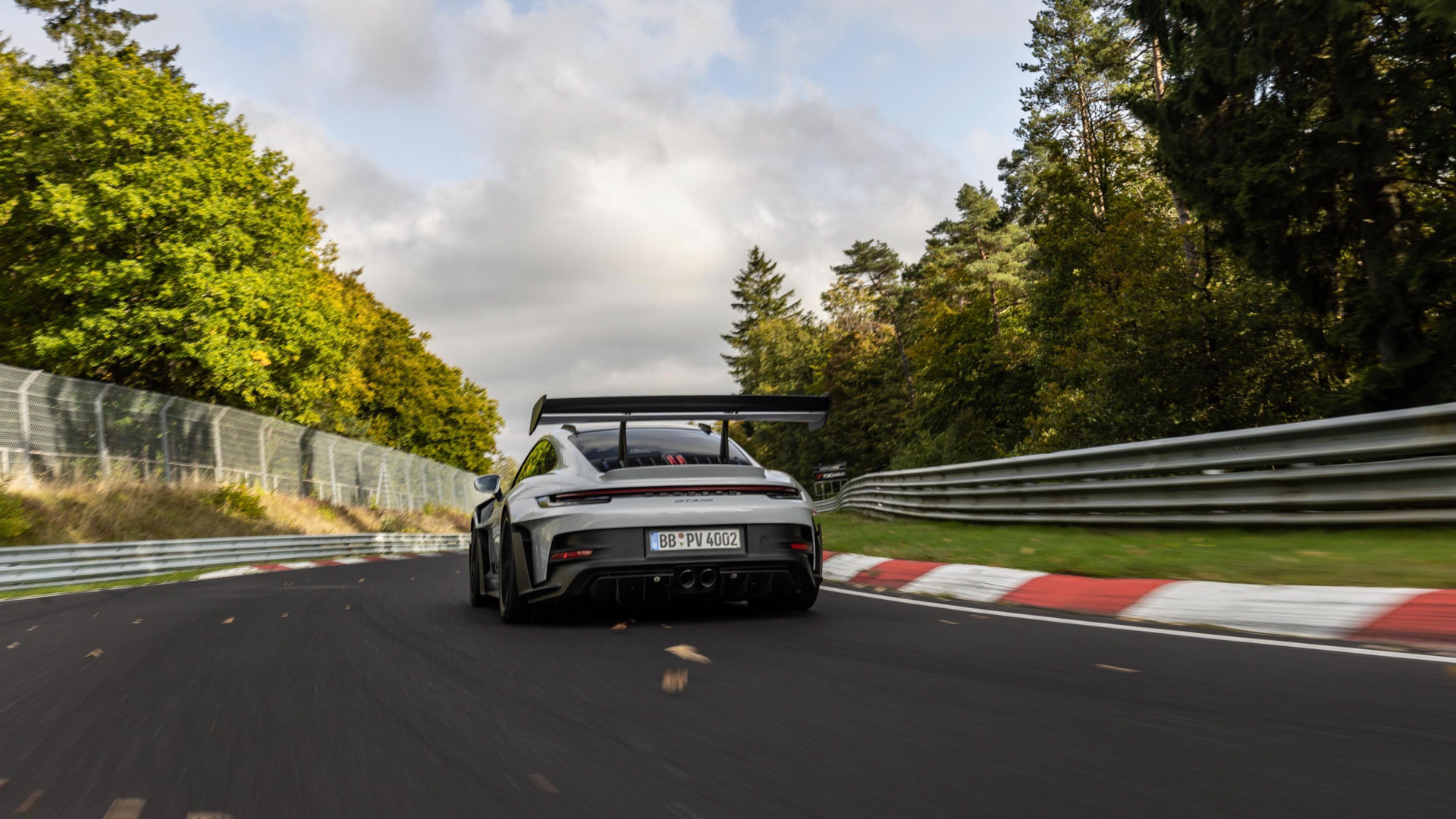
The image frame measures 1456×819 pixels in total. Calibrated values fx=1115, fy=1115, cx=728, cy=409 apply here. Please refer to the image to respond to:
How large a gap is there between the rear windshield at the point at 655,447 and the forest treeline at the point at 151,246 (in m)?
23.5

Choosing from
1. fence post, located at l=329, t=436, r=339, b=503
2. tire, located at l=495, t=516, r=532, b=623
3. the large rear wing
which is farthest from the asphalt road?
fence post, located at l=329, t=436, r=339, b=503

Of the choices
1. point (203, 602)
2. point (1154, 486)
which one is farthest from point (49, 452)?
point (1154, 486)

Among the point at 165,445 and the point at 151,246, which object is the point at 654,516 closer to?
the point at 165,445

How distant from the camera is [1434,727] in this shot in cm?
327

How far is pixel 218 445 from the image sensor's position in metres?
27.6

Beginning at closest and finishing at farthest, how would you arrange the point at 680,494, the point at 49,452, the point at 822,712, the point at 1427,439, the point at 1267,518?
1. the point at 822,712
2. the point at 680,494
3. the point at 1427,439
4. the point at 1267,518
5. the point at 49,452

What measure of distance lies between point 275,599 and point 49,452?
551 inches

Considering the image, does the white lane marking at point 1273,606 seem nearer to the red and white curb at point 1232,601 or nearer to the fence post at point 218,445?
the red and white curb at point 1232,601

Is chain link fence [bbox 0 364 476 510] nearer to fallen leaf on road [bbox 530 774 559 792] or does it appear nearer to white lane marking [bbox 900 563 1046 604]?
white lane marking [bbox 900 563 1046 604]

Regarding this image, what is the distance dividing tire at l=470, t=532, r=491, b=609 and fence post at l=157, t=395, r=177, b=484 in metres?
19.1

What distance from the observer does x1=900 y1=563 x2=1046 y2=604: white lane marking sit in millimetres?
7688

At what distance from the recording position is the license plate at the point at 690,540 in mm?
6367

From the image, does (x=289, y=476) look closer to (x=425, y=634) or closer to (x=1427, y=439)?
(x=425, y=634)

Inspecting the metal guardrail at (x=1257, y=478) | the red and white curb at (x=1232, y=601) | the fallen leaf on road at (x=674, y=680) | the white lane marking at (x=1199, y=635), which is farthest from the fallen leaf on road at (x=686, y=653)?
the metal guardrail at (x=1257, y=478)
